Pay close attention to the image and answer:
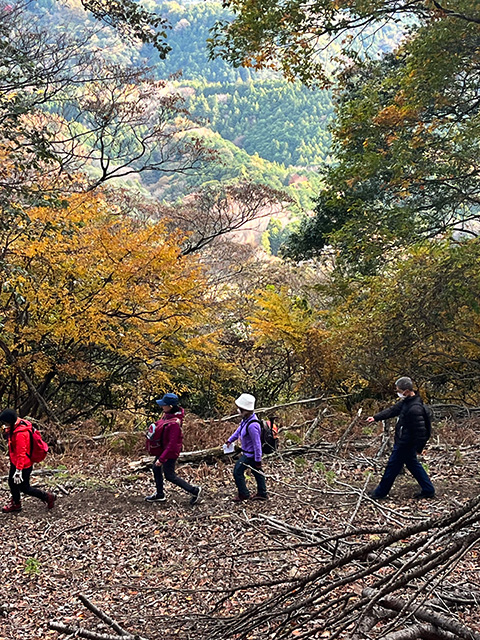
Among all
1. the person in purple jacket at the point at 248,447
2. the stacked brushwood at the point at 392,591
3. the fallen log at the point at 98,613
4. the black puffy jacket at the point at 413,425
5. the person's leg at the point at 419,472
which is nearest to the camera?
the stacked brushwood at the point at 392,591

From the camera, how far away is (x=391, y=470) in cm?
671

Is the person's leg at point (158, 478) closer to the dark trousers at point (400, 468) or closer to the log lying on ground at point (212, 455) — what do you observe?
the log lying on ground at point (212, 455)

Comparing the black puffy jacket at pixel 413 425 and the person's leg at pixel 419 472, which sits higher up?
the black puffy jacket at pixel 413 425

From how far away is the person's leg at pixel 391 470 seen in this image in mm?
6633

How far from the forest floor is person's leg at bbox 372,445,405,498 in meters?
0.15

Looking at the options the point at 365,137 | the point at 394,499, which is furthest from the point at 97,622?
the point at 365,137

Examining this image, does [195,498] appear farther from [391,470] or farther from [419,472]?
[419,472]

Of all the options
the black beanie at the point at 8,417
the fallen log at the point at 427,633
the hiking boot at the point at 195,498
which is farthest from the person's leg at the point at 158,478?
the fallen log at the point at 427,633

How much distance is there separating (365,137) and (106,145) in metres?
7.58

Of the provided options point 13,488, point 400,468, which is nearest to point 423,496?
point 400,468

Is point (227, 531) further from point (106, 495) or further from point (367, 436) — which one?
point (367, 436)

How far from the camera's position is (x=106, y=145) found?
16.1 meters

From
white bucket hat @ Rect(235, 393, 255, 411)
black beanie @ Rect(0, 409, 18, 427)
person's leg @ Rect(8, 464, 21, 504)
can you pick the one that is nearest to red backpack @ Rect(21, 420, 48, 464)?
black beanie @ Rect(0, 409, 18, 427)

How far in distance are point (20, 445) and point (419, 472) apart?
4.99 metres
